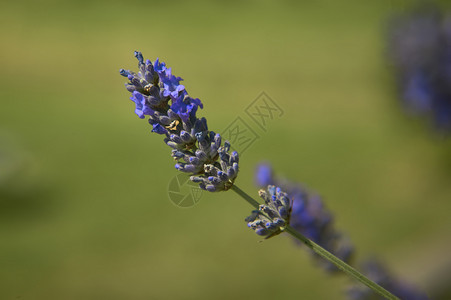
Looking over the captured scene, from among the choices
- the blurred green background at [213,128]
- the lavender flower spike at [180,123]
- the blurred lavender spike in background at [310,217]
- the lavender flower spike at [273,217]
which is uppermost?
the lavender flower spike at [180,123]

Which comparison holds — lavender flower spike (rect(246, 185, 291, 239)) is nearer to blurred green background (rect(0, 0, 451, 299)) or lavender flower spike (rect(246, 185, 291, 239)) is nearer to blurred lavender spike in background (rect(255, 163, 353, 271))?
blurred lavender spike in background (rect(255, 163, 353, 271))

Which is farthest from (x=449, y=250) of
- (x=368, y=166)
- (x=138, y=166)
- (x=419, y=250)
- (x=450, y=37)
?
(x=138, y=166)

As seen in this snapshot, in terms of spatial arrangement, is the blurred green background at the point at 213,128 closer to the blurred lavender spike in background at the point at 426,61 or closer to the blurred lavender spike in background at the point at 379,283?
the blurred lavender spike in background at the point at 426,61

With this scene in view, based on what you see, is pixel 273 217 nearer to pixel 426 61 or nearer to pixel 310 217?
pixel 310 217

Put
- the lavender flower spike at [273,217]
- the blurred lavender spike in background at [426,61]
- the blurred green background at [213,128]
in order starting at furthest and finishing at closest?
the blurred green background at [213,128] → the blurred lavender spike in background at [426,61] → the lavender flower spike at [273,217]

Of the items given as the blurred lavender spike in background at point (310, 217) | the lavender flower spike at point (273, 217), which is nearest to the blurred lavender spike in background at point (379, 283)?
the blurred lavender spike in background at point (310, 217)

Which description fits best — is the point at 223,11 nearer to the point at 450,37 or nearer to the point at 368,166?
the point at 368,166
